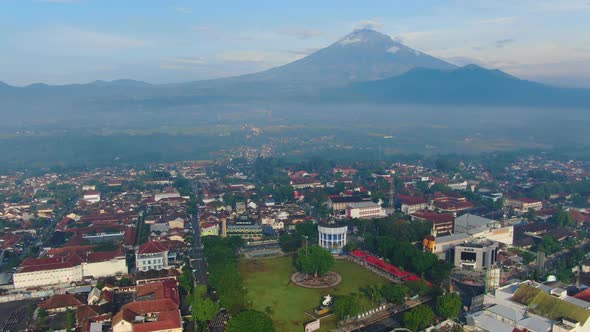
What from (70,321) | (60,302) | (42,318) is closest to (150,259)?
(60,302)

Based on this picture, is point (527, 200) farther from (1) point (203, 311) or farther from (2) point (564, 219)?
(1) point (203, 311)

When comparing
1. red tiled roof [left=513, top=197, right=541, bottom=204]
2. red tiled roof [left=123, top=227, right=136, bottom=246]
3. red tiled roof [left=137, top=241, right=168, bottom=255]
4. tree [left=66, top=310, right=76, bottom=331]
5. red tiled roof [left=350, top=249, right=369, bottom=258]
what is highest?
red tiled roof [left=137, top=241, right=168, bottom=255]

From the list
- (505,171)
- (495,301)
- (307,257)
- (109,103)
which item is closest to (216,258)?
(307,257)

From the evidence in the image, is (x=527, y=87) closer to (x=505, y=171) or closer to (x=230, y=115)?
(x=230, y=115)

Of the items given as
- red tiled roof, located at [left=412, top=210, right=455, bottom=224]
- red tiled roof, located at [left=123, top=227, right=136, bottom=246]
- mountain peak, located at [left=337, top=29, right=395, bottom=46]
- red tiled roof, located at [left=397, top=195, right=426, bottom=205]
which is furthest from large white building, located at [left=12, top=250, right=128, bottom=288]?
mountain peak, located at [left=337, top=29, right=395, bottom=46]

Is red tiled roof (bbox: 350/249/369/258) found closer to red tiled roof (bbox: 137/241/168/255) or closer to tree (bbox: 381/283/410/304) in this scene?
tree (bbox: 381/283/410/304)

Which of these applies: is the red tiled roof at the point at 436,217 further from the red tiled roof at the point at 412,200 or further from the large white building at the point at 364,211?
the red tiled roof at the point at 412,200
